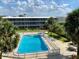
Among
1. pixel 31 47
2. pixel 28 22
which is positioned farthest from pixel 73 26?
pixel 28 22

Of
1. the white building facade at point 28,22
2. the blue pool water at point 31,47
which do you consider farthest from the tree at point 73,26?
Result: the white building facade at point 28,22

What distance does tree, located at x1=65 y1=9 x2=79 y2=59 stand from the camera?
1651cm

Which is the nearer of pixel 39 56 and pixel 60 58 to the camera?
pixel 60 58

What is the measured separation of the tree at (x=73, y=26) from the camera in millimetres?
16509

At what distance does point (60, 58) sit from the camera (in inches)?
793

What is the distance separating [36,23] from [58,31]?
2995 cm

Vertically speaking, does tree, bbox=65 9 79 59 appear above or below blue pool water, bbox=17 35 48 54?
above

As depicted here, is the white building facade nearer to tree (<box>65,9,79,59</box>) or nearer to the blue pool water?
the blue pool water

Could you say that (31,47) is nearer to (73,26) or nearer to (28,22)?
(73,26)

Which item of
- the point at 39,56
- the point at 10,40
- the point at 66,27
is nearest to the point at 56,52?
the point at 39,56

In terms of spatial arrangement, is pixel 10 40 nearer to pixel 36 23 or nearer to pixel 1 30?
pixel 1 30

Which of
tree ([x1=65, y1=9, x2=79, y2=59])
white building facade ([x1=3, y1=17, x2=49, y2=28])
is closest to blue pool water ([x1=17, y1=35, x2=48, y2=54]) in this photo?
tree ([x1=65, y1=9, x2=79, y2=59])

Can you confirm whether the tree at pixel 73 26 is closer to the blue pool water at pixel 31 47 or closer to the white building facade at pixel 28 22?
the blue pool water at pixel 31 47

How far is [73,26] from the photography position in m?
16.8
